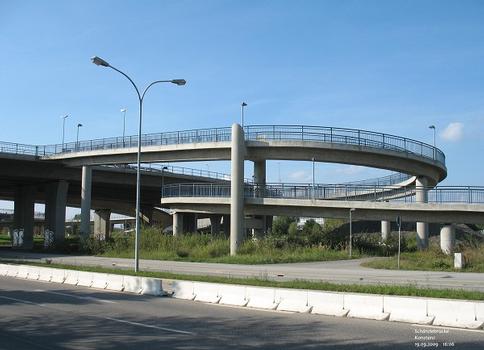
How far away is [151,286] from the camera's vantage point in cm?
1930

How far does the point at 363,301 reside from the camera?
42.7ft

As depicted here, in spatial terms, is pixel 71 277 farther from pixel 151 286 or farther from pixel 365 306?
pixel 365 306

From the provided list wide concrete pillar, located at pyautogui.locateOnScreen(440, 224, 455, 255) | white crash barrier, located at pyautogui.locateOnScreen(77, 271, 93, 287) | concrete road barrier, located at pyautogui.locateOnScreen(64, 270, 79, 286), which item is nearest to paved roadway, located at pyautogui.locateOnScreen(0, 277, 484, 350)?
white crash barrier, located at pyautogui.locateOnScreen(77, 271, 93, 287)

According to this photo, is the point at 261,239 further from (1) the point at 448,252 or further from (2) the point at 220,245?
(1) the point at 448,252

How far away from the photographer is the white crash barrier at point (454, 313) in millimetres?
11242

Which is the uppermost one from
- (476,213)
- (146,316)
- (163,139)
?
(163,139)

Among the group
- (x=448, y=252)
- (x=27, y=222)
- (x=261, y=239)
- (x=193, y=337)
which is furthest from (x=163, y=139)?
(x=193, y=337)

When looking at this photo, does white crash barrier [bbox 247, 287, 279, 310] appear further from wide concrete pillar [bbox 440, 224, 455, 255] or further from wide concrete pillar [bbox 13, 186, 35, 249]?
wide concrete pillar [bbox 13, 186, 35, 249]

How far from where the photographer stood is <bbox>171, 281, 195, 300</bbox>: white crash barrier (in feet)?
58.1

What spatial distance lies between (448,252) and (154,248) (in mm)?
23852

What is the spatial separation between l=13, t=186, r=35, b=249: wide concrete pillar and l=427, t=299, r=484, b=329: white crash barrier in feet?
208

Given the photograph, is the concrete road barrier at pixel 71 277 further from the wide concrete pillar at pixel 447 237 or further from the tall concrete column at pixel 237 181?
the wide concrete pillar at pixel 447 237

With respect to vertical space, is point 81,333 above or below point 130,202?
below

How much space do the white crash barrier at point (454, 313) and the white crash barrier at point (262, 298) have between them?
4477 mm
